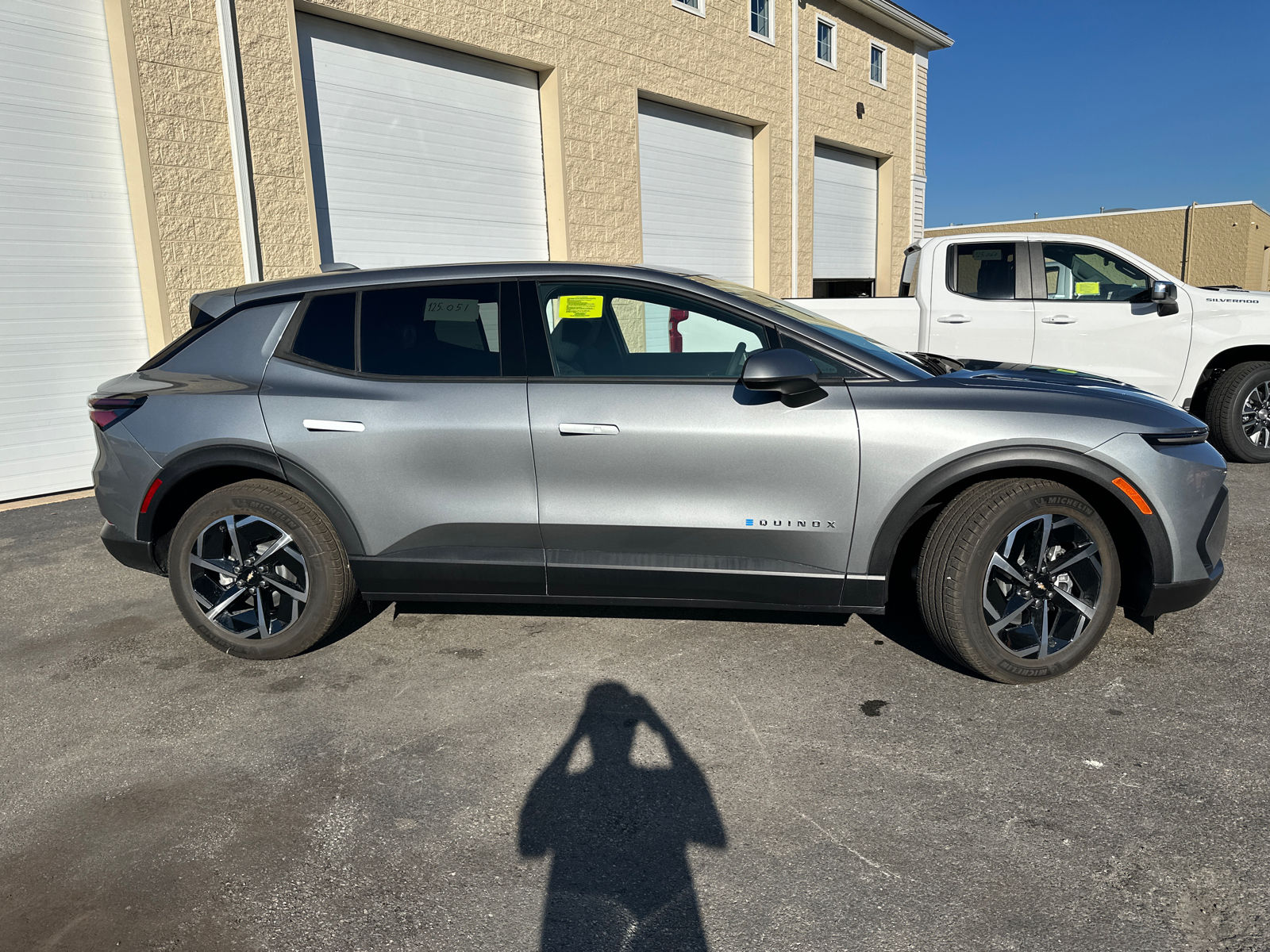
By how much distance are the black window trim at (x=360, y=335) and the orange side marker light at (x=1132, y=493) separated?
232 cm

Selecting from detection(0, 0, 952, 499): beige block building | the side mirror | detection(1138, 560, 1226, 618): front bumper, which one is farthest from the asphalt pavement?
detection(0, 0, 952, 499): beige block building

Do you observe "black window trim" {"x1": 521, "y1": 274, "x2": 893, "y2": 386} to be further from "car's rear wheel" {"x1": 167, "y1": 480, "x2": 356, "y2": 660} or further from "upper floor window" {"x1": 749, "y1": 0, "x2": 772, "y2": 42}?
"upper floor window" {"x1": 749, "y1": 0, "x2": 772, "y2": 42}

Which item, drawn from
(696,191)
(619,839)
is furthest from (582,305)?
(696,191)

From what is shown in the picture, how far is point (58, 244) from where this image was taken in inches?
285

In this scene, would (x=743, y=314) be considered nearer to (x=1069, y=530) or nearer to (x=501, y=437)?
(x=501, y=437)

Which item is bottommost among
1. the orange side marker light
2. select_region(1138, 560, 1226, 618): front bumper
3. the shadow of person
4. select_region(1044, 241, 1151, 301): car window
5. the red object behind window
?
the shadow of person

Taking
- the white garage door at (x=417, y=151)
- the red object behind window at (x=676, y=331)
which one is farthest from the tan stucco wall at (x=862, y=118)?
the red object behind window at (x=676, y=331)

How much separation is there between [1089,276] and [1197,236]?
1167 inches

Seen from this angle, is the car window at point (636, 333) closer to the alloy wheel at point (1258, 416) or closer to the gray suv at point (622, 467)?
the gray suv at point (622, 467)

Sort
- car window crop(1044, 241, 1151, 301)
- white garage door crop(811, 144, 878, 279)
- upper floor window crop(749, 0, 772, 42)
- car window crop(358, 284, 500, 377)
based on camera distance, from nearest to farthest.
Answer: car window crop(358, 284, 500, 377) → car window crop(1044, 241, 1151, 301) → upper floor window crop(749, 0, 772, 42) → white garage door crop(811, 144, 878, 279)

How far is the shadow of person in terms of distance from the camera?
213 cm

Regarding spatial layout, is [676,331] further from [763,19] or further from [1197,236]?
[1197,236]

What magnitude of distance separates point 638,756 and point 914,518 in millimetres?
1382

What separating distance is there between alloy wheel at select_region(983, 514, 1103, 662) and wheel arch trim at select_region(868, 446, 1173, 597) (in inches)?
7.1
